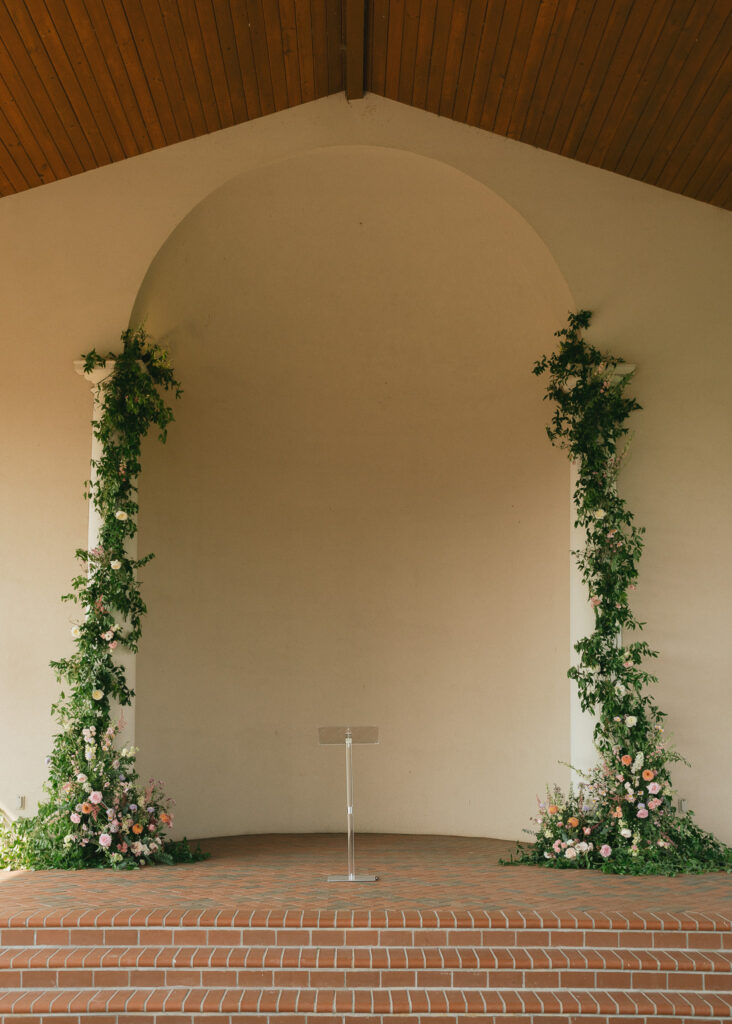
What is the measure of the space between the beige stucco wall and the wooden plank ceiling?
202 millimetres

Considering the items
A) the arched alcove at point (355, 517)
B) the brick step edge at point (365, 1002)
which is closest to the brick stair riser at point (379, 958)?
the brick step edge at point (365, 1002)

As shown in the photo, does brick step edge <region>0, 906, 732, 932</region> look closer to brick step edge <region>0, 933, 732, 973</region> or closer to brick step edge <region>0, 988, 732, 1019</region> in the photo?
brick step edge <region>0, 933, 732, 973</region>

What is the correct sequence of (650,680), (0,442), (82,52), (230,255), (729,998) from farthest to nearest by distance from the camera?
(230,255), (0,442), (650,680), (82,52), (729,998)

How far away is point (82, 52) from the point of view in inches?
261

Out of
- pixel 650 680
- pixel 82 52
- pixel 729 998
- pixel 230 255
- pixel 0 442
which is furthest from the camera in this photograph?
pixel 230 255

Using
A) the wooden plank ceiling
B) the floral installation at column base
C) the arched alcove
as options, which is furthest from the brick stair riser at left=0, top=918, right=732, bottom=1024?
the wooden plank ceiling

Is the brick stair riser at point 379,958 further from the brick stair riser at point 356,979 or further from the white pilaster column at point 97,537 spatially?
the white pilaster column at point 97,537

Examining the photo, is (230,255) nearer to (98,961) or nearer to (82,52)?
(82,52)

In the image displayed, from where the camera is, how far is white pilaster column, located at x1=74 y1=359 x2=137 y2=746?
7.33 m

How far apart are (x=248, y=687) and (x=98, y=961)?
396cm

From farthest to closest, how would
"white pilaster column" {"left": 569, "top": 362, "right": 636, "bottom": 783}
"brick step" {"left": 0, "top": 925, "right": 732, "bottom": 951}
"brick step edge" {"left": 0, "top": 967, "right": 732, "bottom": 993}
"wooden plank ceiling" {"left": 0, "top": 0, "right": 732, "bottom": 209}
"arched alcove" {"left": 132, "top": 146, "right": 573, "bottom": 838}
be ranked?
1. "arched alcove" {"left": 132, "top": 146, "right": 573, "bottom": 838}
2. "white pilaster column" {"left": 569, "top": 362, "right": 636, "bottom": 783}
3. "wooden plank ceiling" {"left": 0, "top": 0, "right": 732, "bottom": 209}
4. "brick step" {"left": 0, "top": 925, "right": 732, "bottom": 951}
5. "brick step edge" {"left": 0, "top": 967, "right": 732, "bottom": 993}

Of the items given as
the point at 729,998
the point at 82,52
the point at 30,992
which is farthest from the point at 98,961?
the point at 82,52

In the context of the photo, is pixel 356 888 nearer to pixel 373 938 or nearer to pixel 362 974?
pixel 373 938

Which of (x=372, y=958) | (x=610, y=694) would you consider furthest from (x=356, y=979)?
(x=610, y=694)
